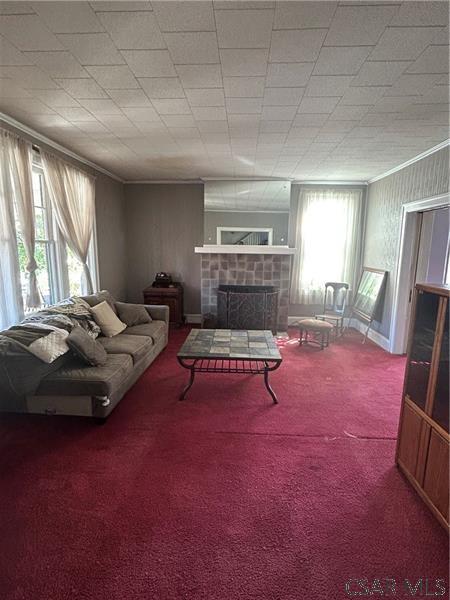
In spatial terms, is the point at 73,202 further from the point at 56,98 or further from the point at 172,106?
the point at 172,106

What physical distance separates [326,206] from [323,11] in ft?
13.2

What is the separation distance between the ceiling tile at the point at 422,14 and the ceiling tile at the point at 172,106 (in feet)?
4.89

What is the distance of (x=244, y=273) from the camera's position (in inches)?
209

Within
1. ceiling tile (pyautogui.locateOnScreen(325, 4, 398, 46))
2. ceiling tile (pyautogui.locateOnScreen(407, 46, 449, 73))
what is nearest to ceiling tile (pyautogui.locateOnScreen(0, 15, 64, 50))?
ceiling tile (pyautogui.locateOnScreen(325, 4, 398, 46))

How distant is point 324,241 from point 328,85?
3426 millimetres

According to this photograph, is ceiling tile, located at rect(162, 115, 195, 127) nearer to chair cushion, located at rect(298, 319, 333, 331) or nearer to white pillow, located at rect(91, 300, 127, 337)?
white pillow, located at rect(91, 300, 127, 337)

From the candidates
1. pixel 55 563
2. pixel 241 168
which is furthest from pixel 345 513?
pixel 241 168

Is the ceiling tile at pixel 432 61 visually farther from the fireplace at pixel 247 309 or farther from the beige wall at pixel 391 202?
the fireplace at pixel 247 309

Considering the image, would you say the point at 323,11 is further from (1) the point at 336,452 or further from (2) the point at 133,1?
(1) the point at 336,452

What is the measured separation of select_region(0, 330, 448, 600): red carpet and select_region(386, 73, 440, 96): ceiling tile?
8.30 ft

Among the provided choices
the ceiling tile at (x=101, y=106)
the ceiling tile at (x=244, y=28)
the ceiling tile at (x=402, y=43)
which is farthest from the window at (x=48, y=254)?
the ceiling tile at (x=402, y=43)

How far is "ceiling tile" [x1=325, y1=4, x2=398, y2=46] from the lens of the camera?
1.44 meters

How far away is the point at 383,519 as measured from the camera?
1.64 m

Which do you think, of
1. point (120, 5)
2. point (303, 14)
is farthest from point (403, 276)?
point (120, 5)
